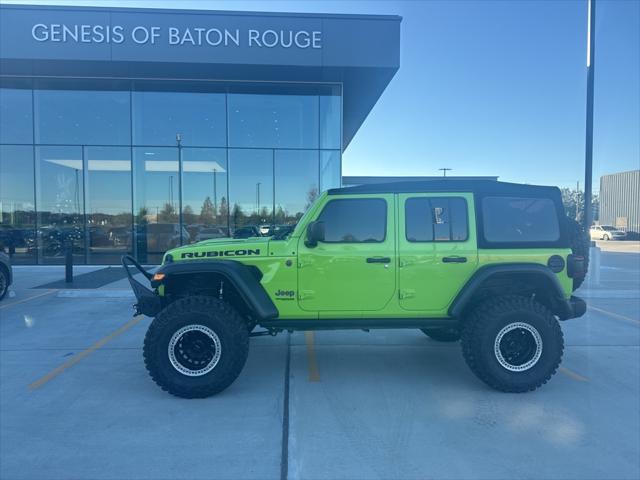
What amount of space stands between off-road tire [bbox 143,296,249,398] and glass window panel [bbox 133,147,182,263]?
12.3m

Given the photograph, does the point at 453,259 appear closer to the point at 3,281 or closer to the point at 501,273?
the point at 501,273

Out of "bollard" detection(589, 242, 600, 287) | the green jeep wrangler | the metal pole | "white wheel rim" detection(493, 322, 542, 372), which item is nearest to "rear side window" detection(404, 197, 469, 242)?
the green jeep wrangler

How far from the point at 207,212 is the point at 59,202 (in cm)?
547

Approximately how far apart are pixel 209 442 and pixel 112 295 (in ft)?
23.6

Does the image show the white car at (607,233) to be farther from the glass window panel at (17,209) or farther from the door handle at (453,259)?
the glass window panel at (17,209)

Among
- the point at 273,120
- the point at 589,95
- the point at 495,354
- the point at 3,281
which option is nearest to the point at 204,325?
the point at 495,354

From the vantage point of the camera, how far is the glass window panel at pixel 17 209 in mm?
15438

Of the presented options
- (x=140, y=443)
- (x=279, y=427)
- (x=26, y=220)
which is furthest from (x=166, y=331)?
(x=26, y=220)

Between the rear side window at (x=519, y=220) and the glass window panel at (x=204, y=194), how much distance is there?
12731mm

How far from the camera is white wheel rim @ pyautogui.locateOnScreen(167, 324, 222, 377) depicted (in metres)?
4.17

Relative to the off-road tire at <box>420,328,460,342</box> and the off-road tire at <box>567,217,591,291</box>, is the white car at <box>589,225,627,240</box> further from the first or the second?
the off-road tire at <box>567,217,591,291</box>

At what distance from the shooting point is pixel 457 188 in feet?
15.1

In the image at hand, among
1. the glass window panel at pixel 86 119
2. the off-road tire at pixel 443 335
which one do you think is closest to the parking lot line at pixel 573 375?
the off-road tire at pixel 443 335

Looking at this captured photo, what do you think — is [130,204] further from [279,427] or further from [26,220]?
[279,427]
